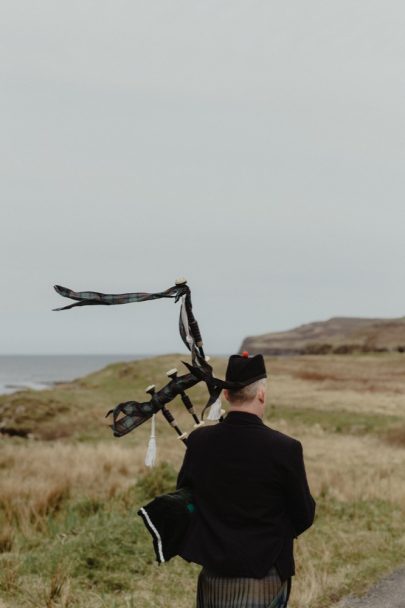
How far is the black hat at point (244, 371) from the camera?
375cm

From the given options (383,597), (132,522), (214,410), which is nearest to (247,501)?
(214,410)

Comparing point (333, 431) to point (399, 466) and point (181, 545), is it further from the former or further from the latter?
point (181, 545)

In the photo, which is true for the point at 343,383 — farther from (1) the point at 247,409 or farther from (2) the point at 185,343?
(1) the point at 247,409

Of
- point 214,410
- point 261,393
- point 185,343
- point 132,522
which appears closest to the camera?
point 261,393

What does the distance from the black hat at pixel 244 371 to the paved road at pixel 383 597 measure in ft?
11.9

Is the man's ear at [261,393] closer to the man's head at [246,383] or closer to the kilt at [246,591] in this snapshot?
the man's head at [246,383]

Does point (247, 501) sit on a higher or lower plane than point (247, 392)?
lower

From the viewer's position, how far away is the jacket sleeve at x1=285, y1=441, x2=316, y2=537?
12.1 ft

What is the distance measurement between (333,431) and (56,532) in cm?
1874

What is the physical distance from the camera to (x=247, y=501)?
12.2 feet

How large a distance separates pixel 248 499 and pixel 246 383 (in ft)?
2.03

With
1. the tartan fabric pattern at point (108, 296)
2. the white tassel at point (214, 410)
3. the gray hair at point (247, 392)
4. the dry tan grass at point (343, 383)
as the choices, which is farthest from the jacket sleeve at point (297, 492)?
the dry tan grass at point (343, 383)

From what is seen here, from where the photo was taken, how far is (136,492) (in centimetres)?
1146

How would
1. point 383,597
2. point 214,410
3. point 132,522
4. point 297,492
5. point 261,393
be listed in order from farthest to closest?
point 132,522 < point 383,597 < point 214,410 < point 261,393 < point 297,492
